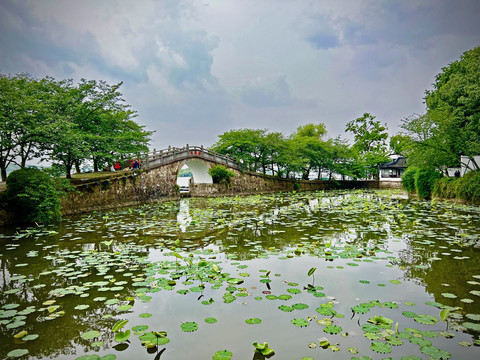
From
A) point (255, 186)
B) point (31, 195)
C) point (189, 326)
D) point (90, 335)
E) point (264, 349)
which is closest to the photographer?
point (264, 349)

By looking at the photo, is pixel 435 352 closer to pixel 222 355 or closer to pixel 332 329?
pixel 332 329

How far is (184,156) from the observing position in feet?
70.4

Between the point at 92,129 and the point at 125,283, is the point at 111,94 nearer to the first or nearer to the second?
the point at 92,129

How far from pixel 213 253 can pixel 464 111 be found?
60.6ft

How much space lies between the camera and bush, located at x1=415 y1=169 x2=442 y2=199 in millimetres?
15922

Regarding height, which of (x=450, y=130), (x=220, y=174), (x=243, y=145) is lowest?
(x=220, y=174)

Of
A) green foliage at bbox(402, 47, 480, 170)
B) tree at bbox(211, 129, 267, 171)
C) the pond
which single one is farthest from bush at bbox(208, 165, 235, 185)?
the pond

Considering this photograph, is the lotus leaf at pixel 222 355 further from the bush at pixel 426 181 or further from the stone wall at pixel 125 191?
the bush at pixel 426 181

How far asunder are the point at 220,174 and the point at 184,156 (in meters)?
3.64

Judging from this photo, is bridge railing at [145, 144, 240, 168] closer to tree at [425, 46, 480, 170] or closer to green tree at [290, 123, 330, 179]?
green tree at [290, 123, 330, 179]

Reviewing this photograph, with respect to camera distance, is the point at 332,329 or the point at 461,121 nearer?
the point at 332,329

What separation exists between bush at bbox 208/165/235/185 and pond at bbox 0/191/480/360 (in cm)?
1725

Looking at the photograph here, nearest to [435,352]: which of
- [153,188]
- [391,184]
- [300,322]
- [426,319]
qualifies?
[426,319]

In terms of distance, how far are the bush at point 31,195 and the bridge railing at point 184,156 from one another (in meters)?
9.14
